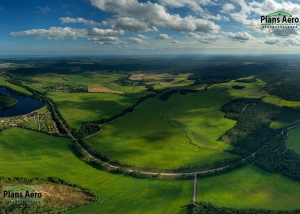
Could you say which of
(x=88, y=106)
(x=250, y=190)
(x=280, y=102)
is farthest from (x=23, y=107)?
(x=280, y=102)

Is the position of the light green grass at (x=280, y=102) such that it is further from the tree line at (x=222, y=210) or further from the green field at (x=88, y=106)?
the tree line at (x=222, y=210)

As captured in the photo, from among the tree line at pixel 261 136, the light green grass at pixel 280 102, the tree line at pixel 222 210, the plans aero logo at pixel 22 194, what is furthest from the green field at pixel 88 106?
the light green grass at pixel 280 102

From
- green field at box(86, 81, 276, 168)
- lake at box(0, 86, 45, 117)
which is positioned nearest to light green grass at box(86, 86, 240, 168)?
green field at box(86, 81, 276, 168)

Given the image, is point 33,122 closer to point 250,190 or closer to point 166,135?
point 166,135

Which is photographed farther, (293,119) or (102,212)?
(293,119)

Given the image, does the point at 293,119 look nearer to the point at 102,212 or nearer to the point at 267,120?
the point at 267,120

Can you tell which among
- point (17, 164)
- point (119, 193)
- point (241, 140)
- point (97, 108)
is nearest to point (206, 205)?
point (119, 193)

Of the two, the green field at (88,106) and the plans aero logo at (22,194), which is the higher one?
the green field at (88,106)
